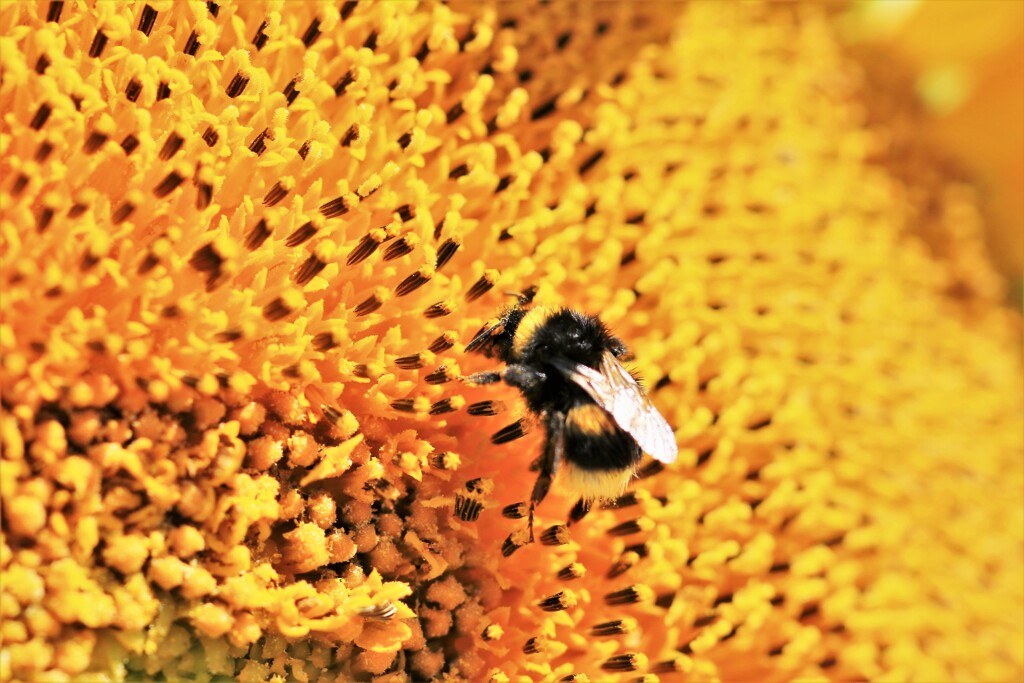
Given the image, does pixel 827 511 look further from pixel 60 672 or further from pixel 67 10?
pixel 67 10

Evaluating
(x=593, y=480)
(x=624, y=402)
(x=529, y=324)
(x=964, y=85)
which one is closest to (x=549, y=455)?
(x=593, y=480)

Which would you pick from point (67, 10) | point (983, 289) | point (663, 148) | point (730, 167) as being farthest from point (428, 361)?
point (983, 289)

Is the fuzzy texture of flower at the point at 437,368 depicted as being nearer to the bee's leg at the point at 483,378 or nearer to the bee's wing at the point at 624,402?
the bee's leg at the point at 483,378

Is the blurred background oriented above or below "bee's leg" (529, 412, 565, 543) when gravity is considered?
above

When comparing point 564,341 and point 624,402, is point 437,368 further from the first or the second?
point 624,402

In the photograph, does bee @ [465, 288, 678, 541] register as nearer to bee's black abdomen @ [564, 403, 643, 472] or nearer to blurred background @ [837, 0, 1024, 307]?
bee's black abdomen @ [564, 403, 643, 472]

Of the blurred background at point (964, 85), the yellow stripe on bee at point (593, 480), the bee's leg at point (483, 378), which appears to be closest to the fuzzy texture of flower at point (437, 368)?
the bee's leg at point (483, 378)

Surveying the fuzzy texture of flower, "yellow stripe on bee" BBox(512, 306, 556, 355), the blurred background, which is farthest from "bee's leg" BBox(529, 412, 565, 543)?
the blurred background
